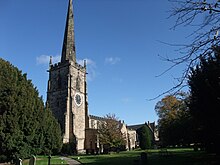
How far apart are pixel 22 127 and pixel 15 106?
79.1 inches

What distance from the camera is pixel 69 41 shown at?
63.2 metres

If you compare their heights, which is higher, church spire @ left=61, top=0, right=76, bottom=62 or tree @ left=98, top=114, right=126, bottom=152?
church spire @ left=61, top=0, right=76, bottom=62

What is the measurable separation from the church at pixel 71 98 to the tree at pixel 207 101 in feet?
125

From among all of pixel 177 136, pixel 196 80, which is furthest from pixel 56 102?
pixel 196 80

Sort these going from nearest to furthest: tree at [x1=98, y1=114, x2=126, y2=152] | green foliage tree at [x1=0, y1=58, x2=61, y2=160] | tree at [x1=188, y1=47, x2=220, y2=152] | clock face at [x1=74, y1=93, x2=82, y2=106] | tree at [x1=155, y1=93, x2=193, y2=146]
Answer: tree at [x1=188, y1=47, x2=220, y2=152] < green foliage tree at [x1=0, y1=58, x2=61, y2=160] < tree at [x1=155, y1=93, x2=193, y2=146] < tree at [x1=98, y1=114, x2=126, y2=152] < clock face at [x1=74, y1=93, x2=82, y2=106]

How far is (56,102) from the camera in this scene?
5656 centimetres

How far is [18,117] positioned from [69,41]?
4546 centimetres

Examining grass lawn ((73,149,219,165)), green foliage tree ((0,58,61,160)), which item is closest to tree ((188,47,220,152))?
grass lawn ((73,149,219,165))

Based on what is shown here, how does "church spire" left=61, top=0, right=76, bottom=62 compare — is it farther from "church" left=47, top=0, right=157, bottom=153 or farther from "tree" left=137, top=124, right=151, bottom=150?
"tree" left=137, top=124, right=151, bottom=150

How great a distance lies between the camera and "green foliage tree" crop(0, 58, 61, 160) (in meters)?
19.3

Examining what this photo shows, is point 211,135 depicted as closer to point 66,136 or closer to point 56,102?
point 66,136

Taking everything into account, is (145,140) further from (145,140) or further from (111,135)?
(111,135)

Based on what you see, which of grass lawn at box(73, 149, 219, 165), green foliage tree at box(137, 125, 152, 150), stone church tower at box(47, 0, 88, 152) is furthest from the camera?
green foliage tree at box(137, 125, 152, 150)

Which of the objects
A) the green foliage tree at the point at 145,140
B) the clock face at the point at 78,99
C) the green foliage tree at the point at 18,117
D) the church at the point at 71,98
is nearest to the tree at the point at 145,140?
the green foliage tree at the point at 145,140
